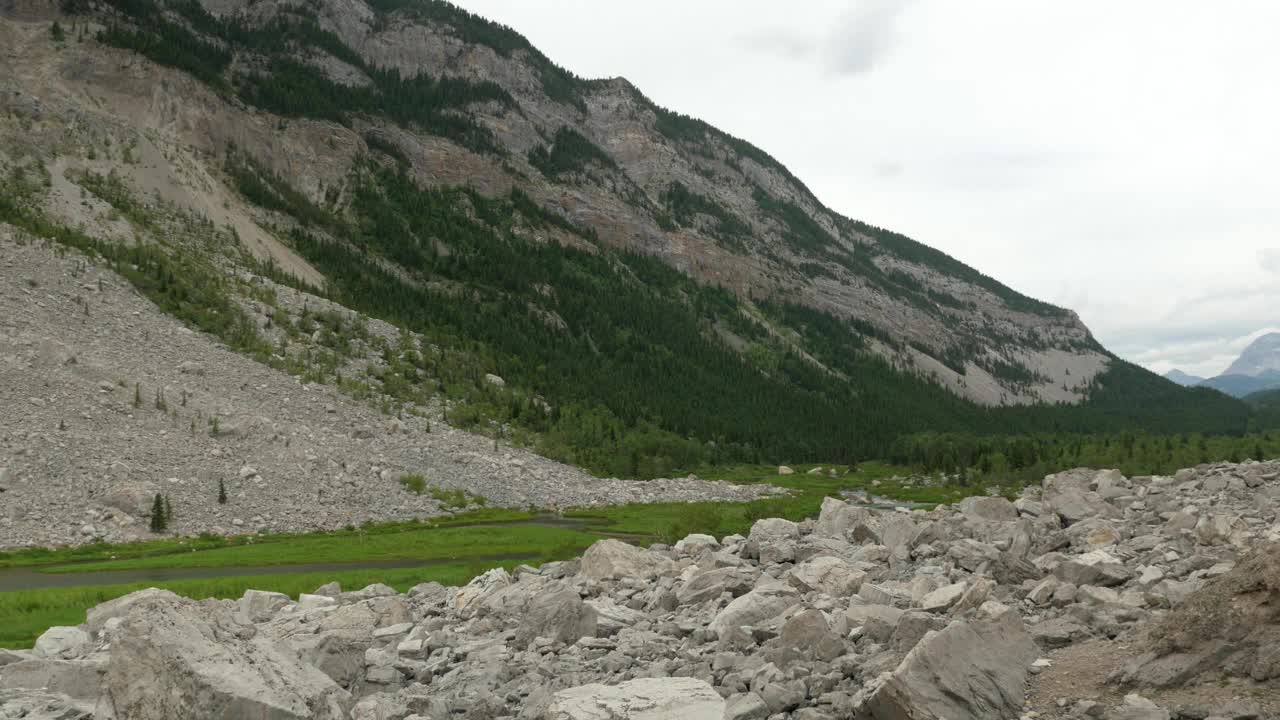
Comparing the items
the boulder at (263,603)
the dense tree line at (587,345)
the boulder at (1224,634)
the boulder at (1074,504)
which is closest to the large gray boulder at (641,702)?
the boulder at (1224,634)

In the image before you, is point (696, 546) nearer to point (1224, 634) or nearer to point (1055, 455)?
point (1224, 634)

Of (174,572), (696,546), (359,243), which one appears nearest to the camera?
(696,546)

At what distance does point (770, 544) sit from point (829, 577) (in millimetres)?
5584

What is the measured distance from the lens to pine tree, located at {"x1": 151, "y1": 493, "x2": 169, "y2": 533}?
139 ft

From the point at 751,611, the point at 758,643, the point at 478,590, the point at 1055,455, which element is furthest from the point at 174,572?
the point at 1055,455

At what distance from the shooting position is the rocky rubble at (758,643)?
8492mm

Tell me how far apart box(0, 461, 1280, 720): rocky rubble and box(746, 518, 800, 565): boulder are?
0.20m

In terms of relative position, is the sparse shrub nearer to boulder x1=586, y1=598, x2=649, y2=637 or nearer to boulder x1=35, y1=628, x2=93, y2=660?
boulder x1=35, y1=628, x2=93, y2=660

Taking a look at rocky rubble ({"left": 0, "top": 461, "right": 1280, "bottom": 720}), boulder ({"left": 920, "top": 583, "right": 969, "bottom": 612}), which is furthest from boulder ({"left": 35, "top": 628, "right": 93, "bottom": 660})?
boulder ({"left": 920, "top": 583, "right": 969, "bottom": 612})

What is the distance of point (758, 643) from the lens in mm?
12445

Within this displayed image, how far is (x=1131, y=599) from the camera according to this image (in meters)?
12.0

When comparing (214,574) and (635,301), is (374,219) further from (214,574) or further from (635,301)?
(214,574)

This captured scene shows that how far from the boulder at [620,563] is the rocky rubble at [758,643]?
8cm

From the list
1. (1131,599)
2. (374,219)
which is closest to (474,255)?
(374,219)
